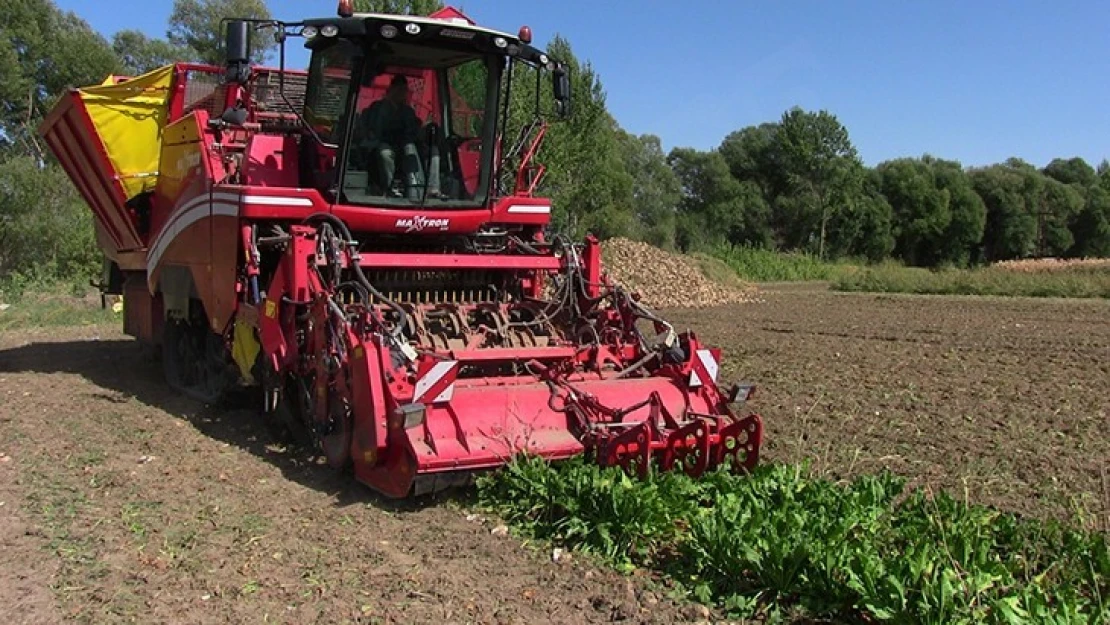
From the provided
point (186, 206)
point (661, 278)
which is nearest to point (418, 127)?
point (186, 206)

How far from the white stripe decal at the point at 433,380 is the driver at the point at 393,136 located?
2148 millimetres

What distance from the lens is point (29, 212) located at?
83.6 feet

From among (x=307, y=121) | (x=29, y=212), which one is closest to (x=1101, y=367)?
(x=307, y=121)

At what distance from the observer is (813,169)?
58.9 meters

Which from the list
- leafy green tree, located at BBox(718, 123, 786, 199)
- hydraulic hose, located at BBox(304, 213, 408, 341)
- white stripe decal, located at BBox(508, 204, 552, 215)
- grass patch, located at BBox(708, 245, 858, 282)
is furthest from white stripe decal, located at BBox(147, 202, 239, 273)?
leafy green tree, located at BBox(718, 123, 786, 199)

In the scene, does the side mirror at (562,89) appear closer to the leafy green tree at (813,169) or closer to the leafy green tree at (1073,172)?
the leafy green tree at (813,169)

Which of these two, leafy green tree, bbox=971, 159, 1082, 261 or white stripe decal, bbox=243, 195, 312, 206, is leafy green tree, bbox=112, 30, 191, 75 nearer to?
white stripe decal, bbox=243, 195, 312, 206

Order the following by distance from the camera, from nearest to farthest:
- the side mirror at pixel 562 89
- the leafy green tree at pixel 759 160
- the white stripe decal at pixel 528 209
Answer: the side mirror at pixel 562 89 → the white stripe decal at pixel 528 209 → the leafy green tree at pixel 759 160

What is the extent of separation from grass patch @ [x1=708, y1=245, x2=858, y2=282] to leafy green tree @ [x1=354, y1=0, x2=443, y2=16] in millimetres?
16467

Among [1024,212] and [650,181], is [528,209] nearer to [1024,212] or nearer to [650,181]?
[650,181]

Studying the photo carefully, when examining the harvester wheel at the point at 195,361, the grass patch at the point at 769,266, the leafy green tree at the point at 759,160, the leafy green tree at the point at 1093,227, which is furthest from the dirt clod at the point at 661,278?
the leafy green tree at the point at 1093,227

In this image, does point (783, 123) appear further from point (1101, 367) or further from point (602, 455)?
point (602, 455)

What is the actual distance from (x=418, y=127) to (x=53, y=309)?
14.2 metres

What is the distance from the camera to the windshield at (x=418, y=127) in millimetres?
7180
